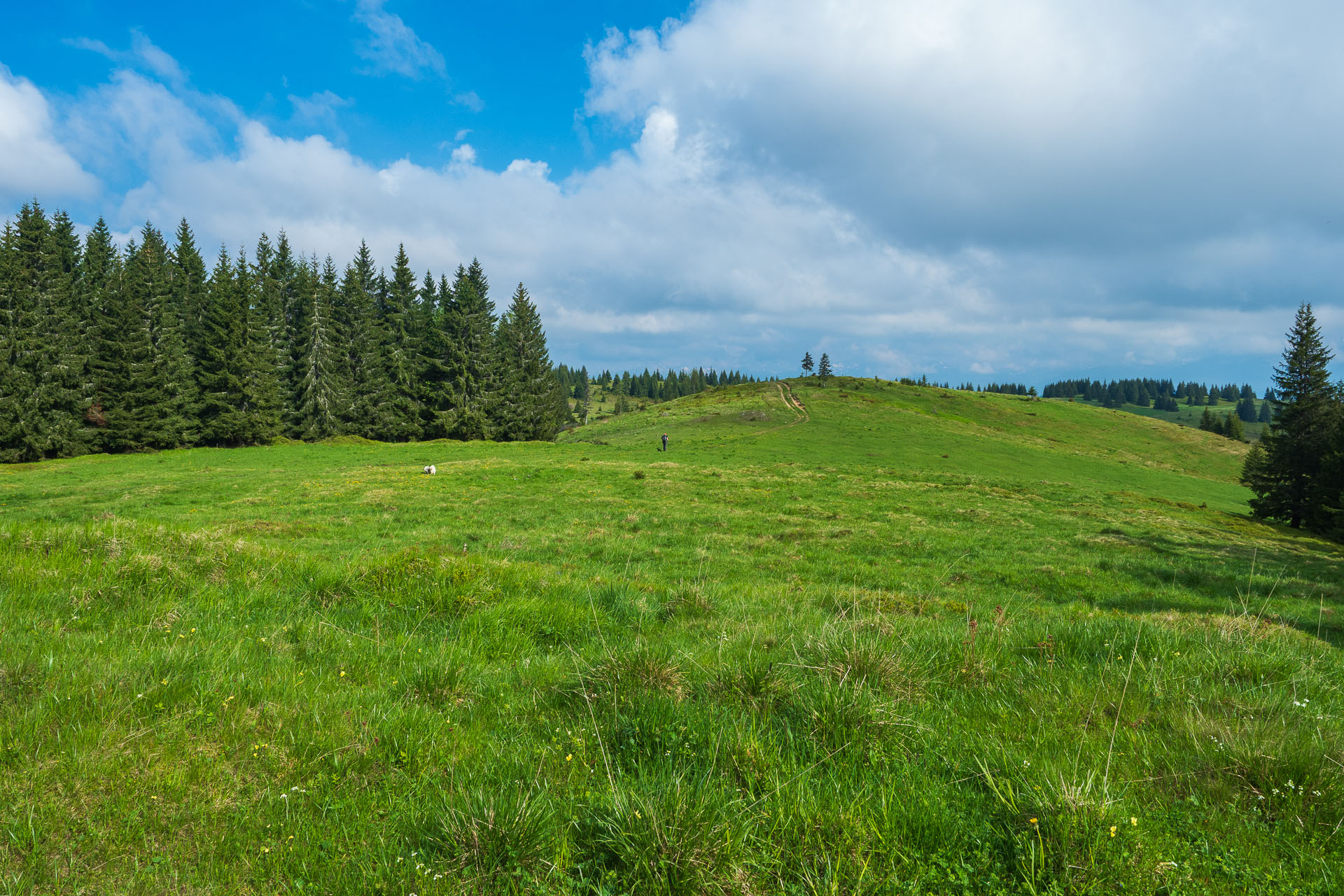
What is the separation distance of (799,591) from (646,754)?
22.6 feet

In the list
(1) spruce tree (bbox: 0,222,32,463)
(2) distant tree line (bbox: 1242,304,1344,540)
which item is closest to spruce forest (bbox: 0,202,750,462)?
(1) spruce tree (bbox: 0,222,32,463)

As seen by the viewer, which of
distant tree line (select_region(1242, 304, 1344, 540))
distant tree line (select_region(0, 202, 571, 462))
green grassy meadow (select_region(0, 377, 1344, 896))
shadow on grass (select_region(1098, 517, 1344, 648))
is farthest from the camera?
distant tree line (select_region(0, 202, 571, 462))

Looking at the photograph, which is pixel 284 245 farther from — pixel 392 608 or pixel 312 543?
pixel 392 608

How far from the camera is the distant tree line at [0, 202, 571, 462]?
1954 inches

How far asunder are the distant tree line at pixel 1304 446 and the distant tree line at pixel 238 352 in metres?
72.5

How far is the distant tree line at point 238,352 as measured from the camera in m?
49.6

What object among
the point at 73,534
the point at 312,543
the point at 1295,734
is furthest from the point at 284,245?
the point at 1295,734

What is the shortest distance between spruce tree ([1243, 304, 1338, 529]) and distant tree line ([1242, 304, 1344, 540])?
0.04 m

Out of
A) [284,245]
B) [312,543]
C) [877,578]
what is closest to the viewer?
[877,578]

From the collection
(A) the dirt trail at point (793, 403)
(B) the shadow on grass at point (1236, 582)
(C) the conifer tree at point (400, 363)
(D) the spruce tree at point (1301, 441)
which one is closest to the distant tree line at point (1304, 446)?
(D) the spruce tree at point (1301, 441)

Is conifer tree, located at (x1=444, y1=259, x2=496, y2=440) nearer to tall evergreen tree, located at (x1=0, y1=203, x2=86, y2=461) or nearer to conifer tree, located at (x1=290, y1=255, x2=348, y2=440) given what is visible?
conifer tree, located at (x1=290, y1=255, x2=348, y2=440)

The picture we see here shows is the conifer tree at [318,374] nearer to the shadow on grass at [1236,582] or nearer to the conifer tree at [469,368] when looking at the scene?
the conifer tree at [469,368]

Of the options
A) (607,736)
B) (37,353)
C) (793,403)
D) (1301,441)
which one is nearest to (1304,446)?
(1301,441)

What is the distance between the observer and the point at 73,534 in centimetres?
702
